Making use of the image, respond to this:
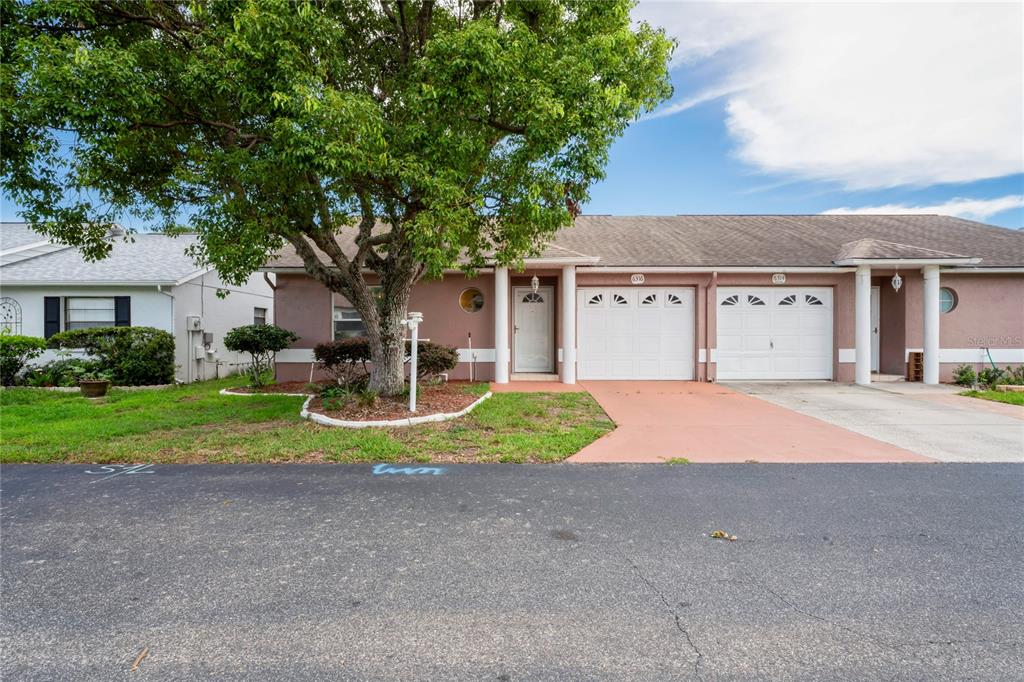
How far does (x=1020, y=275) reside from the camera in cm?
1212

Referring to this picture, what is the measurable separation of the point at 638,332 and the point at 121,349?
12949 millimetres

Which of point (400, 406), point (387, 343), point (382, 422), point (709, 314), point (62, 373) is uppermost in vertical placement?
point (709, 314)

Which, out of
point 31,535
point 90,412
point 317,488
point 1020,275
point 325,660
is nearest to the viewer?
point 325,660

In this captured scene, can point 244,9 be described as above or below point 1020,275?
above

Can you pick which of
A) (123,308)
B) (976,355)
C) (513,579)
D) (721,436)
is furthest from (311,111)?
(976,355)

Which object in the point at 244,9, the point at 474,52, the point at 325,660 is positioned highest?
the point at 244,9

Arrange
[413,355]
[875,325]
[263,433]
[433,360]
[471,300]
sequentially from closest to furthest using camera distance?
[263,433] < [413,355] < [433,360] < [471,300] < [875,325]

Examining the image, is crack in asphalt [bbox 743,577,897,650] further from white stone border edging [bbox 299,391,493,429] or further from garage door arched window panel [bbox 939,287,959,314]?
garage door arched window panel [bbox 939,287,959,314]

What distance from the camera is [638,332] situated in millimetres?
12555

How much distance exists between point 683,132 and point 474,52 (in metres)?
10.6

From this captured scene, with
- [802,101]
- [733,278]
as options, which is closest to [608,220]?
[733,278]

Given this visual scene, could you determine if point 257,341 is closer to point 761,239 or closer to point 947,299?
point 761,239

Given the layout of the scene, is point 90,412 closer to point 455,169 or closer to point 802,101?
point 455,169

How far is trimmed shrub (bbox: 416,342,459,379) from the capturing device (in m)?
10.8
